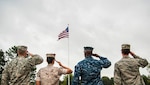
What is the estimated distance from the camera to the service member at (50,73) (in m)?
12.5

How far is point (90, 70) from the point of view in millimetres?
12234

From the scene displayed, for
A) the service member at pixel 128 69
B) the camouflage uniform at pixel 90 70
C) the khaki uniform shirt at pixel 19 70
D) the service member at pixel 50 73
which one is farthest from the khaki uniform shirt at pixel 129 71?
the khaki uniform shirt at pixel 19 70

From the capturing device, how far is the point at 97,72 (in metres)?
12.2

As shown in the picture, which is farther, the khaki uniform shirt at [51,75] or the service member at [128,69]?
the khaki uniform shirt at [51,75]

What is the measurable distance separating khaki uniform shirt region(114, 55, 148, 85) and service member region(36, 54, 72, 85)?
1396mm

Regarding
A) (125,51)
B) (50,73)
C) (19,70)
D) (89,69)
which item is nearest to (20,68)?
(19,70)

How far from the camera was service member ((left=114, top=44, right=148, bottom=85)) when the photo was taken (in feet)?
40.1

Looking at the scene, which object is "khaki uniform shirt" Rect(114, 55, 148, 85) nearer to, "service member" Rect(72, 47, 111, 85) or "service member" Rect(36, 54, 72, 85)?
"service member" Rect(72, 47, 111, 85)

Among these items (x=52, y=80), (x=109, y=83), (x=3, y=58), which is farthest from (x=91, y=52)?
(x=109, y=83)

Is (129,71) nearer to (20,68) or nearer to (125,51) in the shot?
(125,51)

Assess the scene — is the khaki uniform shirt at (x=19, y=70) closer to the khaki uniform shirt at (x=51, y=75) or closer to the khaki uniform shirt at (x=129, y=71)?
the khaki uniform shirt at (x=51, y=75)

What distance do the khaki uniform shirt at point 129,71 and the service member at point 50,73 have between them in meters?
1.40

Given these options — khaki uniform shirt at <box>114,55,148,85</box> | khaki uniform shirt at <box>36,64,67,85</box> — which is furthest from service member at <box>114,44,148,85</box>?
khaki uniform shirt at <box>36,64,67,85</box>

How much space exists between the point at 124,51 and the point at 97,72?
102 centimetres
